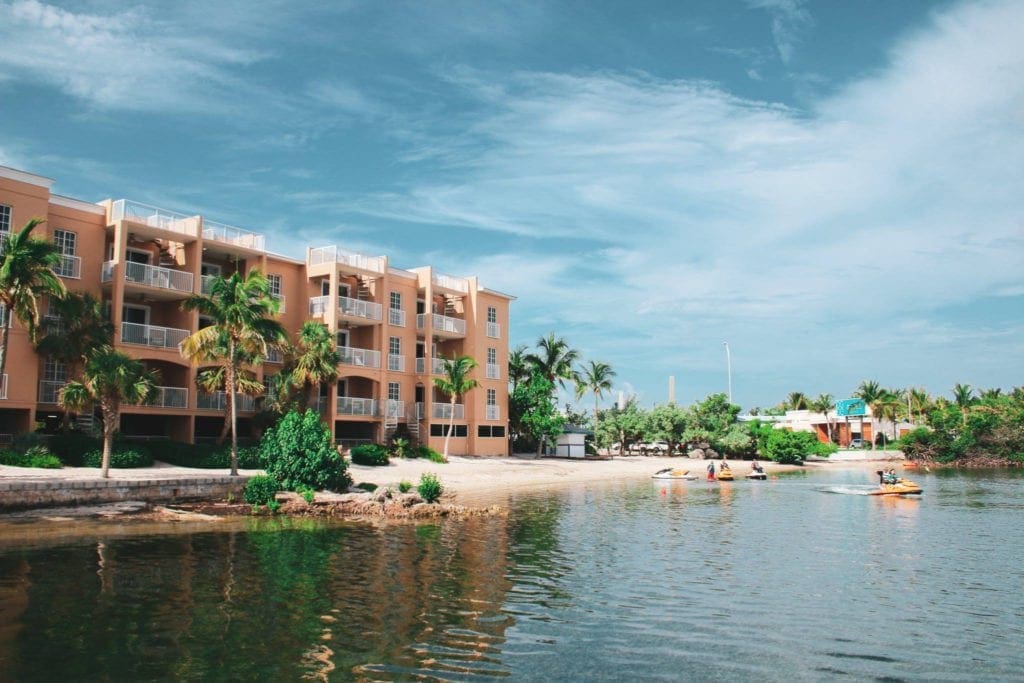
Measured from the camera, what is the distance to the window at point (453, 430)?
5538 cm

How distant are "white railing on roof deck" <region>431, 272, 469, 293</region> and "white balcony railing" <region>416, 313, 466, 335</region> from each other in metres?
2.17

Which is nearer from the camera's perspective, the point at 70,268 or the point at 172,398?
the point at 70,268

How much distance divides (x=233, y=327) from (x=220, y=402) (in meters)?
8.81

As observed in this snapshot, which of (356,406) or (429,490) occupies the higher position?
(356,406)

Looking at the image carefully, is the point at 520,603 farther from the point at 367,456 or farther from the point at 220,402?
the point at 220,402

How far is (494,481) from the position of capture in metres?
46.7

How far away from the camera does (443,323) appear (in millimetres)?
56375

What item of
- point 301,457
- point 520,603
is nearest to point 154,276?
point 301,457

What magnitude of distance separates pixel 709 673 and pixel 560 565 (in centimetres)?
934

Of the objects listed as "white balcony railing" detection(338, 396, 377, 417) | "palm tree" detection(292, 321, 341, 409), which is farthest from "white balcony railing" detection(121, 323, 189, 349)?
"white balcony railing" detection(338, 396, 377, 417)

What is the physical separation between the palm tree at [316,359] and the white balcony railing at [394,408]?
727cm

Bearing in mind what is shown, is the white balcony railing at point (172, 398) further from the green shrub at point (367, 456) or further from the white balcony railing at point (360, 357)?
the white balcony railing at point (360, 357)

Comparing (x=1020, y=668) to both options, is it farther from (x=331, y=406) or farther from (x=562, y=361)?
(x=562, y=361)

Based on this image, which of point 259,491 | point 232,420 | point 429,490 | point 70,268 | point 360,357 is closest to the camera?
point 259,491
